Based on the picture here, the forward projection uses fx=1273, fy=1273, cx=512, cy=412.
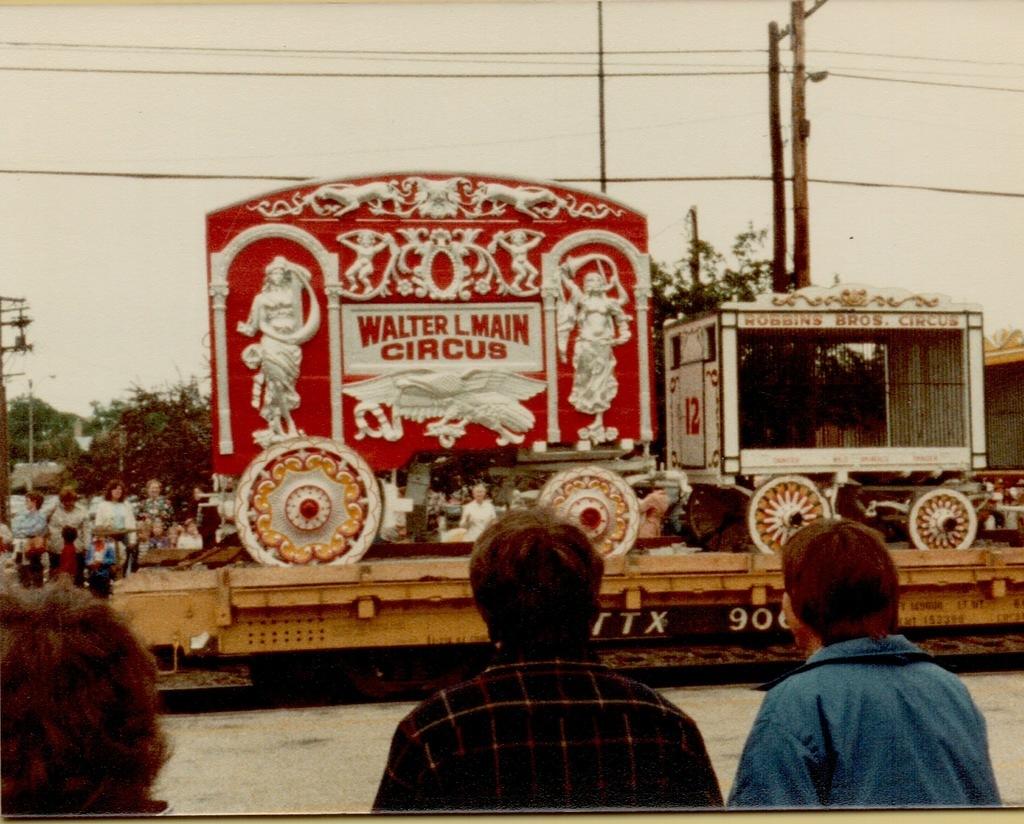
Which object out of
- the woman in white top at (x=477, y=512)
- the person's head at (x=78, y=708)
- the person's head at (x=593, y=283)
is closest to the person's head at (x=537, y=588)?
the person's head at (x=78, y=708)

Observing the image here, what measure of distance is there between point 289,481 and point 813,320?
3.19 meters

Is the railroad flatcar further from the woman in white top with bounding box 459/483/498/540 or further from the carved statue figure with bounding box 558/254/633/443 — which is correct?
the woman in white top with bounding box 459/483/498/540

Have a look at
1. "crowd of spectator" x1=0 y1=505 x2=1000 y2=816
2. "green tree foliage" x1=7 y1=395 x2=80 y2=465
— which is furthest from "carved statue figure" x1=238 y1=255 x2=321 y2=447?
"crowd of spectator" x1=0 y1=505 x2=1000 y2=816

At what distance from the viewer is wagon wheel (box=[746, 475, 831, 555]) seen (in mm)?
7402

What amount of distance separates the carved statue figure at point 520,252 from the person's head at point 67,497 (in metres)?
2.58

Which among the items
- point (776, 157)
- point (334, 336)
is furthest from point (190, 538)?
point (776, 157)

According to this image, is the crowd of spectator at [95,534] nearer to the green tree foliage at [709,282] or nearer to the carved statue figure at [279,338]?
the carved statue figure at [279,338]

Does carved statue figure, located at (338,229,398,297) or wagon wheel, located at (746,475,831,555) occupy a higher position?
carved statue figure, located at (338,229,398,297)

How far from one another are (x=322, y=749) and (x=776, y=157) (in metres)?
3.60

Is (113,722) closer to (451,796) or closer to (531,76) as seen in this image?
(451,796)

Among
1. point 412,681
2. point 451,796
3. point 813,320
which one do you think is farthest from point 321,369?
point 451,796

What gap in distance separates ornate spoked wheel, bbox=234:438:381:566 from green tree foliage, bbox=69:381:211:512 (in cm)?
35

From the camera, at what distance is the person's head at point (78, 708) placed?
6.37 ft

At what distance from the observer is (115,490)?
6418mm
